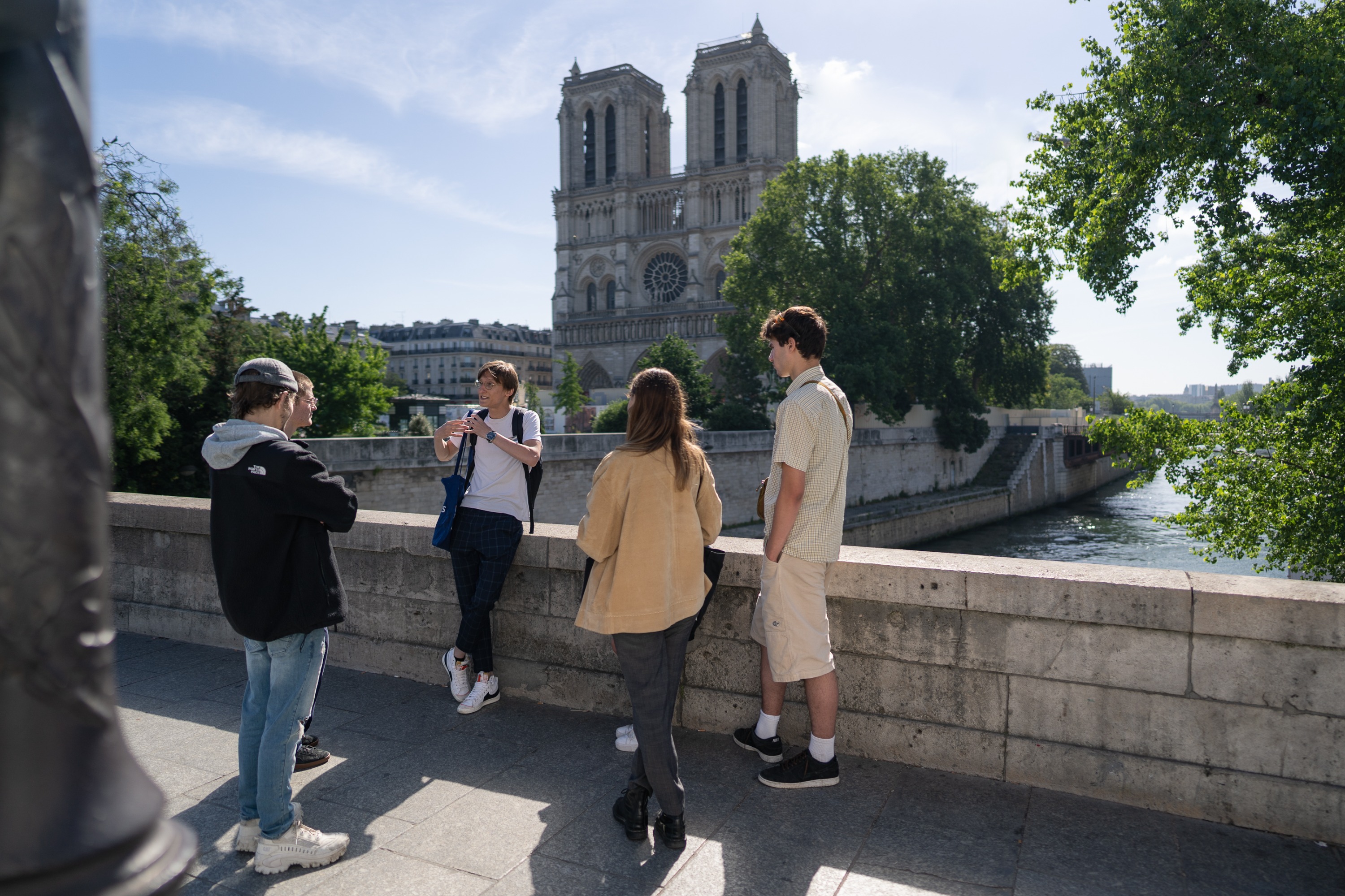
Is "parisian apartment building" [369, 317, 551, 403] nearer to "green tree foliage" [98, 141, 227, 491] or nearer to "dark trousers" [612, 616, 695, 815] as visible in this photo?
"green tree foliage" [98, 141, 227, 491]

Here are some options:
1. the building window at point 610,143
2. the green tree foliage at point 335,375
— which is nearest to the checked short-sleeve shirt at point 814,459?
the green tree foliage at point 335,375

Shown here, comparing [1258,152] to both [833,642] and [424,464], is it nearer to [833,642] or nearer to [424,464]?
[833,642]

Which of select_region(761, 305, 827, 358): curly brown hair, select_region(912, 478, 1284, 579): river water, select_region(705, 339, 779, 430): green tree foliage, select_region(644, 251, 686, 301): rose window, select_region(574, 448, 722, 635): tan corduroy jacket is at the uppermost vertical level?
select_region(644, 251, 686, 301): rose window

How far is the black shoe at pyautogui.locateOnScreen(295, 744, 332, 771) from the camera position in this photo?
3564 mm

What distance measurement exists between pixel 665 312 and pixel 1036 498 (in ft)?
95.1

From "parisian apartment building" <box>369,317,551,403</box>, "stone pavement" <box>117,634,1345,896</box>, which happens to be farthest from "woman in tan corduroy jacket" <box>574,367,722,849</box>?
"parisian apartment building" <box>369,317,551,403</box>

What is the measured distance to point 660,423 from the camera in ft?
9.77

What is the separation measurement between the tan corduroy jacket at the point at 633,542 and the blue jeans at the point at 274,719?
3.03ft

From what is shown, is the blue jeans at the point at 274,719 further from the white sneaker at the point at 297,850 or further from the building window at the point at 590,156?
the building window at the point at 590,156

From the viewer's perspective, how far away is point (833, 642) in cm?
379

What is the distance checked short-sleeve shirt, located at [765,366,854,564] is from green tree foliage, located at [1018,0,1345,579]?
8033 millimetres

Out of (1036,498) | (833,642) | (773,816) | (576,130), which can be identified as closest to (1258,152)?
(833,642)

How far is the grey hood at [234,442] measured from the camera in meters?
2.73

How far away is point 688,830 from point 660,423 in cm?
145
